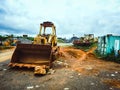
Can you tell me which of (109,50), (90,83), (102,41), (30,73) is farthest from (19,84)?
(102,41)

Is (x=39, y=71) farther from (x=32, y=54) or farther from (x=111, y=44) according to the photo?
(x=111, y=44)

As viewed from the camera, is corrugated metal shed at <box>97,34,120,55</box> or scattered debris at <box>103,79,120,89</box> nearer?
scattered debris at <box>103,79,120,89</box>

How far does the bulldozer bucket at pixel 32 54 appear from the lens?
9203 millimetres

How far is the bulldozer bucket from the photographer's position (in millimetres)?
9203

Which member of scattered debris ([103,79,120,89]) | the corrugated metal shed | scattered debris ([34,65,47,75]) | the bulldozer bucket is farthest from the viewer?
the corrugated metal shed

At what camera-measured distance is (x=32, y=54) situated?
953 cm

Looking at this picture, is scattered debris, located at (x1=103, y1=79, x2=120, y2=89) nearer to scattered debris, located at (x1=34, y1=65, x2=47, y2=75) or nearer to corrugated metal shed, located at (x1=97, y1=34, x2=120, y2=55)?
scattered debris, located at (x1=34, y1=65, x2=47, y2=75)

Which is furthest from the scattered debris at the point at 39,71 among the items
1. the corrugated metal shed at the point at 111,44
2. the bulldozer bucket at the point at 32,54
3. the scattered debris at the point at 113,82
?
the corrugated metal shed at the point at 111,44

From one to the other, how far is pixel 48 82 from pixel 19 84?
983 millimetres

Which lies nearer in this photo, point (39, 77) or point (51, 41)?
point (39, 77)

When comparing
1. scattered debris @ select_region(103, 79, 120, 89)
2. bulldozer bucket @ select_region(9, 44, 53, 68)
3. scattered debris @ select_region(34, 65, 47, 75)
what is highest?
bulldozer bucket @ select_region(9, 44, 53, 68)

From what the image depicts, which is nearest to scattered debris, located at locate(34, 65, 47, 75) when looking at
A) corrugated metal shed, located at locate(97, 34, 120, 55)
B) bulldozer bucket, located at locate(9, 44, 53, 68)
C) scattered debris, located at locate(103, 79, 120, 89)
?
bulldozer bucket, located at locate(9, 44, 53, 68)

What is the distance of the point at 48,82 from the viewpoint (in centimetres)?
652

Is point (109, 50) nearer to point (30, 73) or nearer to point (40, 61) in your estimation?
point (40, 61)
